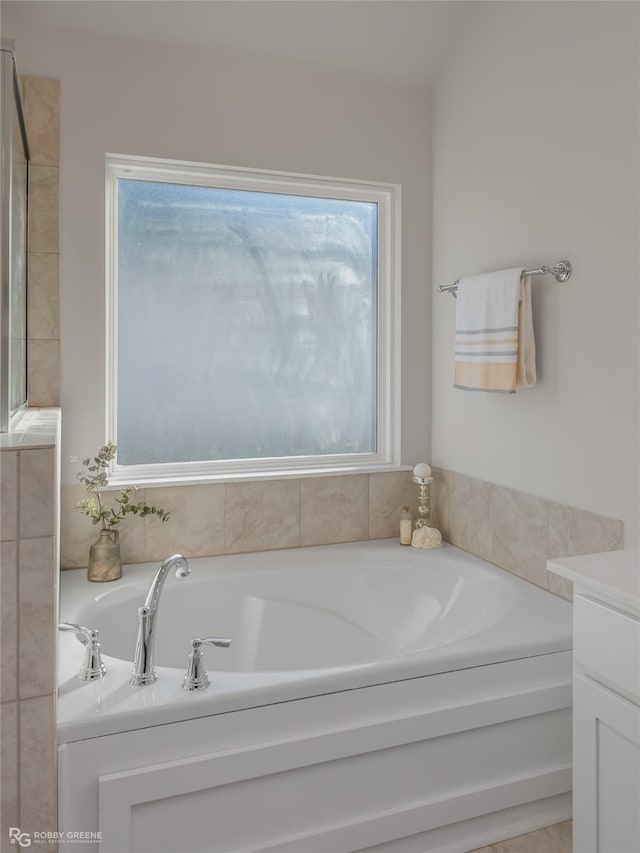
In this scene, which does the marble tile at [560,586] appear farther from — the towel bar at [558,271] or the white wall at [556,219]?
the towel bar at [558,271]

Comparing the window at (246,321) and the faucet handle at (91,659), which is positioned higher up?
the window at (246,321)

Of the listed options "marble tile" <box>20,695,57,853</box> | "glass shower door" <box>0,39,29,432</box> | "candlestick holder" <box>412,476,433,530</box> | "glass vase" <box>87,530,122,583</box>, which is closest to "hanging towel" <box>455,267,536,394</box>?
"candlestick holder" <box>412,476,433,530</box>

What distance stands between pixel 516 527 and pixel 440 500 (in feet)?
1.77

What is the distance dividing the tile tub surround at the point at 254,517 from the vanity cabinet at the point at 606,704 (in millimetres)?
1320

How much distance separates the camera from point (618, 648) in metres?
1.38

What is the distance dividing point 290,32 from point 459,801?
264 centimetres

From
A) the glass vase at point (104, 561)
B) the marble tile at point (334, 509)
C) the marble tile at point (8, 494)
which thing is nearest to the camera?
the marble tile at point (8, 494)

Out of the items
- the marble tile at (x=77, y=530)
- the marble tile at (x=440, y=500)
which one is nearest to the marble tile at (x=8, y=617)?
the marble tile at (x=77, y=530)

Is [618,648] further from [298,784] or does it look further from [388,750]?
[298,784]

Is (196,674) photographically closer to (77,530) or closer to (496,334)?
(77,530)

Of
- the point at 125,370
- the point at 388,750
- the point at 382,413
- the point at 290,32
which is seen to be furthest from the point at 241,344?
the point at 388,750

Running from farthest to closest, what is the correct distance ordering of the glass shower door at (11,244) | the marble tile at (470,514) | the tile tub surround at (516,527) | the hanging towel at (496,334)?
the marble tile at (470,514) → the hanging towel at (496,334) → the tile tub surround at (516,527) → the glass shower door at (11,244)

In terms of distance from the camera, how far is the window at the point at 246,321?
2564 mm

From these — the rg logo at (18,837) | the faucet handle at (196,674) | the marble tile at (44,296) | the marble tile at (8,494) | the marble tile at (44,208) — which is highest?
the marble tile at (44,208)
